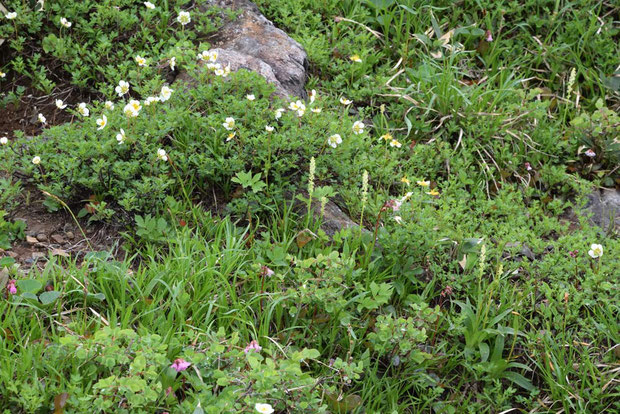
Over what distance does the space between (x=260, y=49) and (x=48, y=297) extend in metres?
2.39

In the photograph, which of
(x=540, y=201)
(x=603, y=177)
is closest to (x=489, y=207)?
(x=540, y=201)

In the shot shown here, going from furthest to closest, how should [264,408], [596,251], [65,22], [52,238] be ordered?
[65,22]
[596,251]
[52,238]
[264,408]

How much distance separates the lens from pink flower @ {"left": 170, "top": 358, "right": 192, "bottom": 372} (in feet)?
8.16

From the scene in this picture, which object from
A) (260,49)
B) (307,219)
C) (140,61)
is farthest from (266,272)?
(260,49)

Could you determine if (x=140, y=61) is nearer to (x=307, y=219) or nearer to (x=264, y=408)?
(x=307, y=219)

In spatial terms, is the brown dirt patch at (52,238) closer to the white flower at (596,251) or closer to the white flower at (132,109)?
the white flower at (132,109)

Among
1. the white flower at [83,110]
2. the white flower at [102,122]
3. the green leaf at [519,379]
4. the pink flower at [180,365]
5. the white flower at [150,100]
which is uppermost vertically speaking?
the white flower at [150,100]

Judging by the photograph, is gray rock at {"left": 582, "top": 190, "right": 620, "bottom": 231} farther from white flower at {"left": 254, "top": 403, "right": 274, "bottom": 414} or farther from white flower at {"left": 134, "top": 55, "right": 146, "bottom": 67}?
white flower at {"left": 134, "top": 55, "right": 146, "bottom": 67}

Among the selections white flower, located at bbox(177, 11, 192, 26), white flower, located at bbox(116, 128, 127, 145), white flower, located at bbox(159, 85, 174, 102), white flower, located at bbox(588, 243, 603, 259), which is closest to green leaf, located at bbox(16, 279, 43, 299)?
white flower, located at bbox(116, 128, 127, 145)

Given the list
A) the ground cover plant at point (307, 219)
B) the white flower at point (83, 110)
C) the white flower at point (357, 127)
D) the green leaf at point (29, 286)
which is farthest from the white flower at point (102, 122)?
the white flower at point (357, 127)

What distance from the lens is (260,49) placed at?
4543mm

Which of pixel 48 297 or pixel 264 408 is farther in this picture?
pixel 48 297

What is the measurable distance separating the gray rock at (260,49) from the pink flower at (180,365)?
6.61 ft

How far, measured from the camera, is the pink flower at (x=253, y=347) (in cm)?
256
